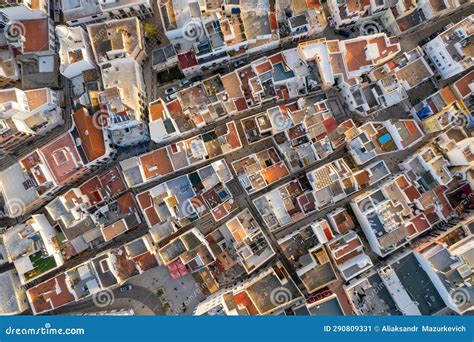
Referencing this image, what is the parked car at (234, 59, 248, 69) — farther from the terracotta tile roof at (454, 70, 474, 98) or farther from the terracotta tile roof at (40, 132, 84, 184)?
the terracotta tile roof at (454, 70, 474, 98)

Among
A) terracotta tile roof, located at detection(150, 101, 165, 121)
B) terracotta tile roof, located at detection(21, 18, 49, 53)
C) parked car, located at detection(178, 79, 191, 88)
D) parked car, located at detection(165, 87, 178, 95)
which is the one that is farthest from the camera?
parked car, located at detection(178, 79, 191, 88)

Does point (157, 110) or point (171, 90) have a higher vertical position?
point (171, 90)

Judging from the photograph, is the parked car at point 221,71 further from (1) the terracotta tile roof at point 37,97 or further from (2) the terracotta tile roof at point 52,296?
(2) the terracotta tile roof at point 52,296

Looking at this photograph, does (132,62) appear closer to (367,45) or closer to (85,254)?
(85,254)

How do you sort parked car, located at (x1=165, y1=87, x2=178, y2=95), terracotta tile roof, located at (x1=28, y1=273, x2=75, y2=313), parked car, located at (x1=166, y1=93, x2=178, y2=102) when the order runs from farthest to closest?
parked car, located at (x1=165, y1=87, x2=178, y2=95), parked car, located at (x1=166, y1=93, x2=178, y2=102), terracotta tile roof, located at (x1=28, y1=273, x2=75, y2=313)

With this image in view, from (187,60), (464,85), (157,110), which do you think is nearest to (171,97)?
(157,110)

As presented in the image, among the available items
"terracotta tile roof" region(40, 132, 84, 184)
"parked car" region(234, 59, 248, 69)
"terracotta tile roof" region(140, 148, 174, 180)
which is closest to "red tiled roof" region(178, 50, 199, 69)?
"parked car" region(234, 59, 248, 69)

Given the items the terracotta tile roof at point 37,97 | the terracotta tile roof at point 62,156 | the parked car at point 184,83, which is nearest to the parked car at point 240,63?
the parked car at point 184,83

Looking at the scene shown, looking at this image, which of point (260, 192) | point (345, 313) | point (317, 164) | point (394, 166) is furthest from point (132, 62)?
point (345, 313)

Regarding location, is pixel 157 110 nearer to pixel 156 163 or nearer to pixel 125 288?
pixel 156 163

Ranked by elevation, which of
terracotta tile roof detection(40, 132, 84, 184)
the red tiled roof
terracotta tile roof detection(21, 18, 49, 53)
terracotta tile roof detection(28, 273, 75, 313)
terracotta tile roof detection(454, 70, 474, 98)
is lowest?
terracotta tile roof detection(28, 273, 75, 313)

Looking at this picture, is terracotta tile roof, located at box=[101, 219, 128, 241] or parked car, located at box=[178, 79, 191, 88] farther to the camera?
parked car, located at box=[178, 79, 191, 88]

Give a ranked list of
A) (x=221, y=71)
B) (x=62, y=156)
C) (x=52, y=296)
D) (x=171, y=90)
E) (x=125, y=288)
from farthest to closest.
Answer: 1. (x=221, y=71)
2. (x=171, y=90)
3. (x=125, y=288)
4. (x=62, y=156)
5. (x=52, y=296)
